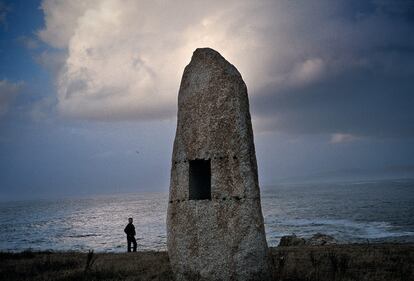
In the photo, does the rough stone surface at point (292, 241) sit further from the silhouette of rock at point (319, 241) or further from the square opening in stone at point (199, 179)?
the square opening in stone at point (199, 179)

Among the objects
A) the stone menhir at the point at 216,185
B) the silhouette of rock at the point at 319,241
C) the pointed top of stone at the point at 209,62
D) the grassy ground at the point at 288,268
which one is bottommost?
the silhouette of rock at the point at 319,241

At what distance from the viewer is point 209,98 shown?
918cm

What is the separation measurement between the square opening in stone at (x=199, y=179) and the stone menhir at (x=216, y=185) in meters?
0.05

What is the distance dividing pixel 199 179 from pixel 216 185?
1620 mm

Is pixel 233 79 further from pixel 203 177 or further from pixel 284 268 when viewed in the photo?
pixel 284 268

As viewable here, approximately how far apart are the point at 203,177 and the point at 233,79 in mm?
2813

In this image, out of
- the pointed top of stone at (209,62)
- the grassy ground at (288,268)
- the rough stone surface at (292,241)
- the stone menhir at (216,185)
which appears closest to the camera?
the stone menhir at (216,185)

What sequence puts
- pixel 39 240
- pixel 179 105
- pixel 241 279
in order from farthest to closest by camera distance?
pixel 39 240, pixel 179 105, pixel 241 279

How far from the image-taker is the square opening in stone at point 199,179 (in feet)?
31.2

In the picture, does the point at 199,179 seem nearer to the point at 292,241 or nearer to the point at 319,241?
the point at 292,241

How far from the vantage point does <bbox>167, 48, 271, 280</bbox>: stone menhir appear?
8.41 m

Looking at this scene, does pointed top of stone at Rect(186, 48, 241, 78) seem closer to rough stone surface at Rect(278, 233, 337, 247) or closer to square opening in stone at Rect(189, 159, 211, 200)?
square opening in stone at Rect(189, 159, 211, 200)

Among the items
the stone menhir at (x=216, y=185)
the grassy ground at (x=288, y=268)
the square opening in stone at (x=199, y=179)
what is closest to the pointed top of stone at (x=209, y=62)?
the stone menhir at (x=216, y=185)

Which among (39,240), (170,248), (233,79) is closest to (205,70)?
(233,79)
